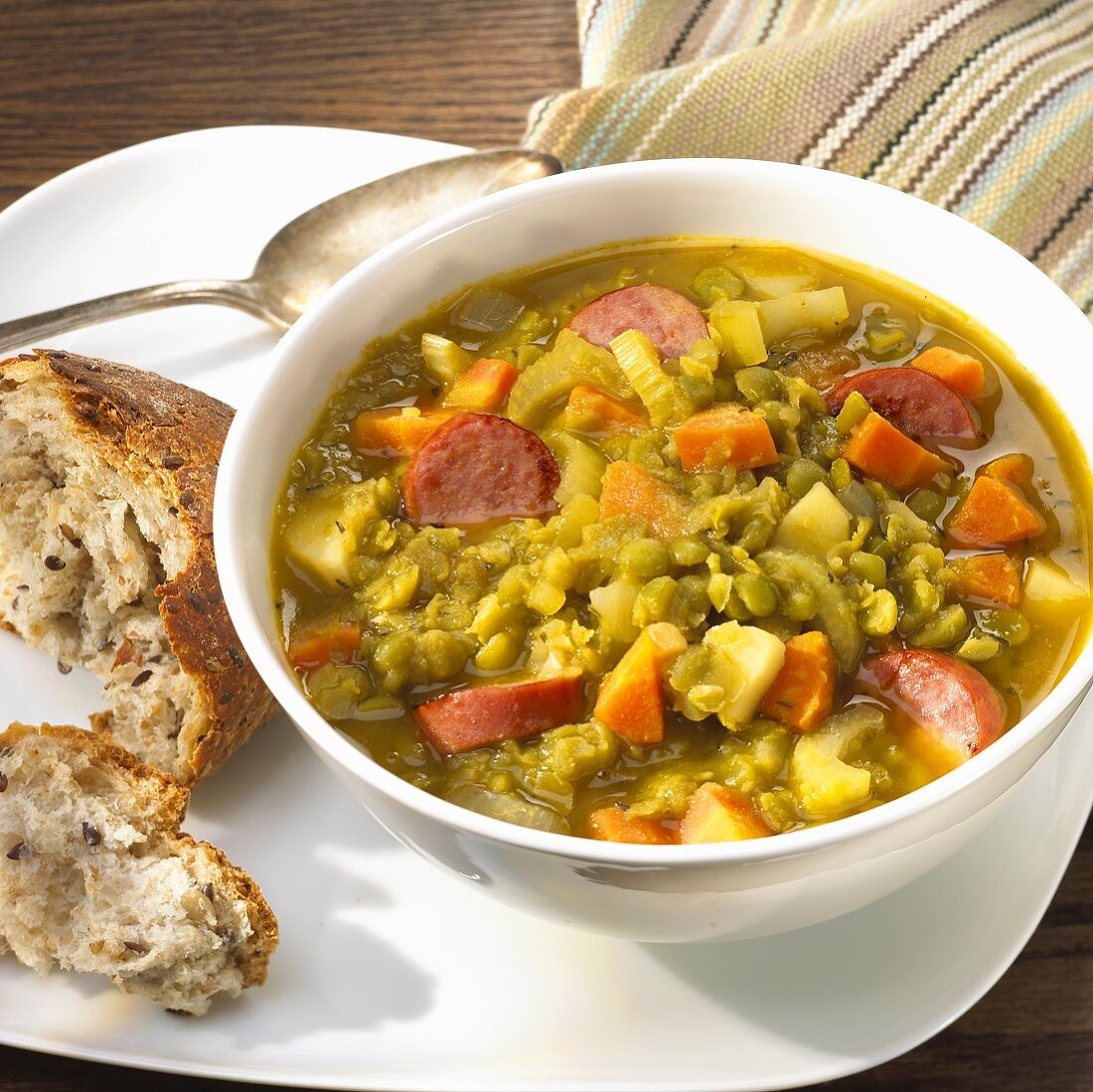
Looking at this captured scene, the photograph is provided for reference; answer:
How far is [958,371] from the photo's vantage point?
267 cm

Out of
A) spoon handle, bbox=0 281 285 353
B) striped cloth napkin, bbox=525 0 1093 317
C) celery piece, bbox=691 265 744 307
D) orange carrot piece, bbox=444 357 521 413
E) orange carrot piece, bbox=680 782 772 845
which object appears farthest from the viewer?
striped cloth napkin, bbox=525 0 1093 317

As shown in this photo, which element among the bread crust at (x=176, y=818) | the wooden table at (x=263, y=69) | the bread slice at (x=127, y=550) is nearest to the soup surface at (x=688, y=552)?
the bread slice at (x=127, y=550)

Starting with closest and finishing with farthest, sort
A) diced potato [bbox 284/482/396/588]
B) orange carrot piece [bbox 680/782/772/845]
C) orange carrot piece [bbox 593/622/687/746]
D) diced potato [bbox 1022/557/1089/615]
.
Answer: orange carrot piece [bbox 680/782/772/845] < orange carrot piece [bbox 593/622/687/746] < diced potato [bbox 1022/557/1089/615] < diced potato [bbox 284/482/396/588]

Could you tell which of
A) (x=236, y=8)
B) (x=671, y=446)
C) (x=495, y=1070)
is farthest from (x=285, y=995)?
(x=236, y=8)

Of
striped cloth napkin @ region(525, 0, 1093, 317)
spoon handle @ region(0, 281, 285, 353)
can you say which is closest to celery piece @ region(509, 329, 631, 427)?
spoon handle @ region(0, 281, 285, 353)

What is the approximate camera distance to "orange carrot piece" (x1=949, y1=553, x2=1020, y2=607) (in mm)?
2385

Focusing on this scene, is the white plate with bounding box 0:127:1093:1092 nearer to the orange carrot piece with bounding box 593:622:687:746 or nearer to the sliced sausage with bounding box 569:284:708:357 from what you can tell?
the orange carrot piece with bounding box 593:622:687:746

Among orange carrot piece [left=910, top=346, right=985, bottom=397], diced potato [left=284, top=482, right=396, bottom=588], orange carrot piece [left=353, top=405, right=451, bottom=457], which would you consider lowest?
diced potato [left=284, top=482, right=396, bottom=588]

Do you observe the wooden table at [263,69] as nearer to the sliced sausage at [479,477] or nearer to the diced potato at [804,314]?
the diced potato at [804,314]

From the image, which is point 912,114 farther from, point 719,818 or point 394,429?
point 719,818

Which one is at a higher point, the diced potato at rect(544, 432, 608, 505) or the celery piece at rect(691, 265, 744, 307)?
the celery piece at rect(691, 265, 744, 307)

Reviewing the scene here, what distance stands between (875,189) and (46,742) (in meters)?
1.96

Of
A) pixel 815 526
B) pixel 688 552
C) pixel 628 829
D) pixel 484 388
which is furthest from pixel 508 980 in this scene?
pixel 484 388

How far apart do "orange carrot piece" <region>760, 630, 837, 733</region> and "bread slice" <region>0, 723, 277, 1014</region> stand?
39.6 inches
